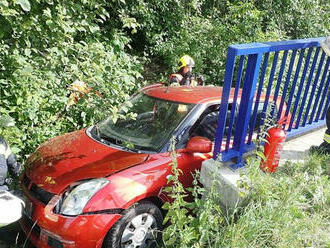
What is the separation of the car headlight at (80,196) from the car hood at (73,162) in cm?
9

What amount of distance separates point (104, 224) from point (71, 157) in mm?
924

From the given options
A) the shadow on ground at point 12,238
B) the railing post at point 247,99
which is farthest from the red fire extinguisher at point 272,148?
the shadow on ground at point 12,238

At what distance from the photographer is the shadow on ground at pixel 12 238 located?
11.0 ft

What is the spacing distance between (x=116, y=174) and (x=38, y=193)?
0.80 m

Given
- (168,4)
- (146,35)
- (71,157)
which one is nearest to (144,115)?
(71,157)

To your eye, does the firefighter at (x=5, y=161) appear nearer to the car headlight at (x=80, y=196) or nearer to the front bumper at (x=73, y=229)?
the front bumper at (x=73, y=229)

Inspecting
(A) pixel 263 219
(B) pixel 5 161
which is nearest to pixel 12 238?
(B) pixel 5 161

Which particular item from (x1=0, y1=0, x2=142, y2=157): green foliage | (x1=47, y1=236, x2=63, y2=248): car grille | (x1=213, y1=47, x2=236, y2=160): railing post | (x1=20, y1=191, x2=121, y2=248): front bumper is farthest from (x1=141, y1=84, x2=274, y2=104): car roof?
(x1=47, y1=236, x2=63, y2=248): car grille

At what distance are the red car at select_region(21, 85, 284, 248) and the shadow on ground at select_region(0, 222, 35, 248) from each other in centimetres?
38

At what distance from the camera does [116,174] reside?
296cm

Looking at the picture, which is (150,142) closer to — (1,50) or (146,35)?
(1,50)

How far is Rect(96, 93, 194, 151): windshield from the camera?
3416 millimetres

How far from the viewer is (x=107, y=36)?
739cm

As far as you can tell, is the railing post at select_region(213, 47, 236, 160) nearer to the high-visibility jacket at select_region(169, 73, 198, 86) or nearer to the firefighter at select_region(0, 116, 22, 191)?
the firefighter at select_region(0, 116, 22, 191)
